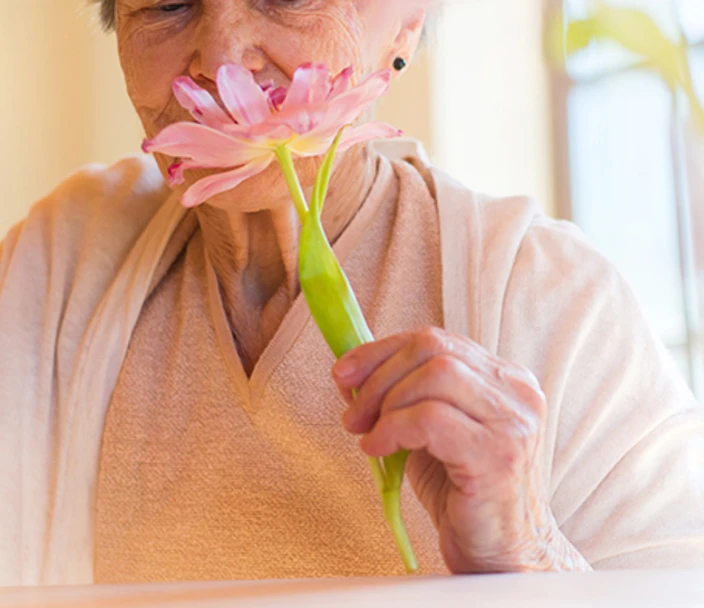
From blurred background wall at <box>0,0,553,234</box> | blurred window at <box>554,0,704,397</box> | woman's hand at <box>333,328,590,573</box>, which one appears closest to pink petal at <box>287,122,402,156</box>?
woman's hand at <box>333,328,590,573</box>

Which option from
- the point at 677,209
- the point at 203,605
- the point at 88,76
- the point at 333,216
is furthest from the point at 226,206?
the point at 677,209

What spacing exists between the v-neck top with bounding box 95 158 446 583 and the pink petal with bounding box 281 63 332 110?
47 centimetres

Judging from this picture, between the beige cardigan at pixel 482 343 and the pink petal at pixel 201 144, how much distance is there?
1.40ft

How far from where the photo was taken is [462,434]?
58 centimetres

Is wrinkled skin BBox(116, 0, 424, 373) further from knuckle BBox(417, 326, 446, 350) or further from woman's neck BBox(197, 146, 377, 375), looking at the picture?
knuckle BBox(417, 326, 446, 350)

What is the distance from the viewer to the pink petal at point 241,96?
18.7 inches

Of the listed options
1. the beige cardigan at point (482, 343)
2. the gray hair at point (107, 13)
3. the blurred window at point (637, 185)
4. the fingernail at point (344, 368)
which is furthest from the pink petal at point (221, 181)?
the blurred window at point (637, 185)

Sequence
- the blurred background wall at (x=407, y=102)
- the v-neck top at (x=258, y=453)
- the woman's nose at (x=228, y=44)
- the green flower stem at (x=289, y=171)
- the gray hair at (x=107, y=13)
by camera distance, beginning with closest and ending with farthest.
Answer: the green flower stem at (x=289, y=171) < the woman's nose at (x=228, y=44) < the v-neck top at (x=258, y=453) < the gray hair at (x=107, y=13) < the blurred background wall at (x=407, y=102)

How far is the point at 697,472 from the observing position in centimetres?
86

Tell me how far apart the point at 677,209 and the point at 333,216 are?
1.54m

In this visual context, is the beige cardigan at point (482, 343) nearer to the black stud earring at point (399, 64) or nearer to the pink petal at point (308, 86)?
the black stud earring at point (399, 64)

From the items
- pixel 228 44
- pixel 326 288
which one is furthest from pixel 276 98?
pixel 228 44

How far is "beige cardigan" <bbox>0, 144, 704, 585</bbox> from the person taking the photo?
2.77ft

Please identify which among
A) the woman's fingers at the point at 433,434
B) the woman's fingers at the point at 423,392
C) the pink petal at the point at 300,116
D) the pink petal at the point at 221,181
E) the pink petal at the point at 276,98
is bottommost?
the woman's fingers at the point at 433,434
